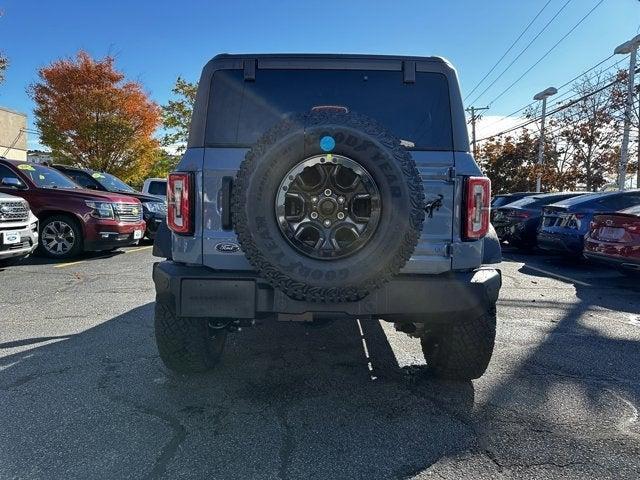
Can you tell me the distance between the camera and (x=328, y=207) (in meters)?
2.44

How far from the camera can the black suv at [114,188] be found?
34.8 ft

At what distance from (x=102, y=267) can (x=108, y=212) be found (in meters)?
1.24

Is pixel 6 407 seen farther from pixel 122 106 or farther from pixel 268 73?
pixel 122 106

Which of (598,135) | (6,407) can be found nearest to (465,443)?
(6,407)

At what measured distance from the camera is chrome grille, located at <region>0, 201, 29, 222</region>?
6.31 m

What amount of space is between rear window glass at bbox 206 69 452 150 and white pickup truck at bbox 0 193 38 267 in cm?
505

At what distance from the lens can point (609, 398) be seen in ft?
9.98

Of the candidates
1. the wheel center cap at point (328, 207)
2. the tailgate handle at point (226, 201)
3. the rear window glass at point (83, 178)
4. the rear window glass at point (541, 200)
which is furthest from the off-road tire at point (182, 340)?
the rear window glass at point (541, 200)

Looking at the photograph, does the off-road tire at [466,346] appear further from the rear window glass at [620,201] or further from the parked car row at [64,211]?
the rear window glass at [620,201]

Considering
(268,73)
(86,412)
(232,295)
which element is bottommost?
(86,412)

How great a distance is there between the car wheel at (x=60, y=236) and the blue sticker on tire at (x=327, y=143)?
24.3 ft

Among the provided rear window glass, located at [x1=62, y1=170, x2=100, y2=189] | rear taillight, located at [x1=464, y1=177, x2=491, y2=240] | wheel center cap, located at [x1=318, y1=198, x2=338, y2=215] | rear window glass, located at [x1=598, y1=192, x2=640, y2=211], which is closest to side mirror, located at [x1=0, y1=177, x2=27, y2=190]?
rear window glass, located at [x1=62, y1=170, x2=100, y2=189]

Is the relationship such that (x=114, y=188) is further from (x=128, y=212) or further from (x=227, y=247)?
(x=227, y=247)

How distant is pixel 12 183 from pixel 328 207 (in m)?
7.35
